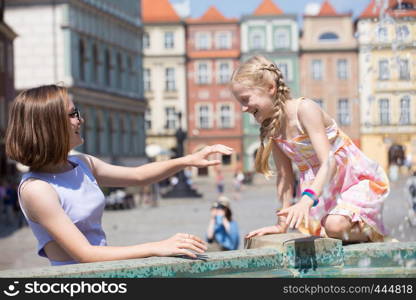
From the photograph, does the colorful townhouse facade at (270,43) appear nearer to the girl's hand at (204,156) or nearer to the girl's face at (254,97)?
the girl's face at (254,97)

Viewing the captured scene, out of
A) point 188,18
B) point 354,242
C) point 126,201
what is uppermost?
point 188,18

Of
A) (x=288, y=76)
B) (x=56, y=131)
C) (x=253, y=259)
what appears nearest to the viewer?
(x=56, y=131)

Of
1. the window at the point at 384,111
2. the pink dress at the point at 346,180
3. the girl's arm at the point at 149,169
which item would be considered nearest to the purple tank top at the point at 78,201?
the girl's arm at the point at 149,169

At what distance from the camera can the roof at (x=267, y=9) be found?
60062 millimetres

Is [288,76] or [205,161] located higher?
[288,76]

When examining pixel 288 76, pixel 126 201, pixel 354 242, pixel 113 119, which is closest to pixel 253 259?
pixel 354 242

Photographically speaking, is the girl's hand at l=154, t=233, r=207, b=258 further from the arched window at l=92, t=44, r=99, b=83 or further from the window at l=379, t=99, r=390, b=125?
the window at l=379, t=99, r=390, b=125

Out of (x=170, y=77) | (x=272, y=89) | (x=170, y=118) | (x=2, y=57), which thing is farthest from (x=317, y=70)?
(x=272, y=89)

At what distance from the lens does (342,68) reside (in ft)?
194

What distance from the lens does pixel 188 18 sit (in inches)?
2463

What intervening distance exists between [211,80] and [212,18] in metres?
4.77

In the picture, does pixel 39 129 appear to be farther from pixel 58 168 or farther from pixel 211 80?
pixel 211 80

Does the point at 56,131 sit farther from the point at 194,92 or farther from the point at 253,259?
the point at 194,92

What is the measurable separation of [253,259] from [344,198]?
69 cm
